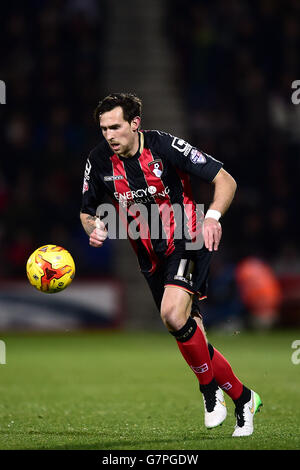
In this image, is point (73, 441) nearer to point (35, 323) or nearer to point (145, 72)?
point (35, 323)

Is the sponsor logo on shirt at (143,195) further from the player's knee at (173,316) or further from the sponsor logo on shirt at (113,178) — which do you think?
the player's knee at (173,316)

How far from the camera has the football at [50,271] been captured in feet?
20.5

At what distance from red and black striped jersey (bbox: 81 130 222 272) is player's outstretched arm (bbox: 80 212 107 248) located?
24 centimetres

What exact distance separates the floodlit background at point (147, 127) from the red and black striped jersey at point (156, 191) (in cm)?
925

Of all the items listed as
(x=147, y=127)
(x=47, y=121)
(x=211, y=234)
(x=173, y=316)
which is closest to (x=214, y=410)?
(x=173, y=316)

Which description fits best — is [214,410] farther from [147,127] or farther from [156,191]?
[147,127]

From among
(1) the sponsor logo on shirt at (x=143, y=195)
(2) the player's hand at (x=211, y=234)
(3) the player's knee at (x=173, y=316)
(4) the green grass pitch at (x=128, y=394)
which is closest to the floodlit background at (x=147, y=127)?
(4) the green grass pitch at (x=128, y=394)

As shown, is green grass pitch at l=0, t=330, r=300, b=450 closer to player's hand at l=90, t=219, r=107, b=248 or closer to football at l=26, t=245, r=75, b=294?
football at l=26, t=245, r=75, b=294

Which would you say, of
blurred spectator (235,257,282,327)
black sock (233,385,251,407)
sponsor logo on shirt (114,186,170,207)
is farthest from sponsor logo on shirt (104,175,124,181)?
blurred spectator (235,257,282,327)

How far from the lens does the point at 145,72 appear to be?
17.8 m

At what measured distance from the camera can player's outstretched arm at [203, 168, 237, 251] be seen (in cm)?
583
